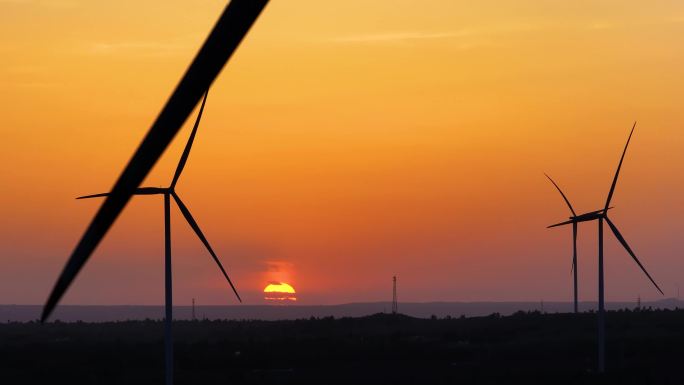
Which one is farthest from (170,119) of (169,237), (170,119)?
(169,237)

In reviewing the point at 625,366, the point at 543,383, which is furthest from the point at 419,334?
the point at 543,383

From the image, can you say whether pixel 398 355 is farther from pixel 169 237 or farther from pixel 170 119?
pixel 170 119

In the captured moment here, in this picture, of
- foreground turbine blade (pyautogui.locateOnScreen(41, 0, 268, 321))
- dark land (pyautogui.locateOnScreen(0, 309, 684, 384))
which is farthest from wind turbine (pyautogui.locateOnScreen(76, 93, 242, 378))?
foreground turbine blade (pyautogui.locateOnScreen(41, 0, 268, 321))

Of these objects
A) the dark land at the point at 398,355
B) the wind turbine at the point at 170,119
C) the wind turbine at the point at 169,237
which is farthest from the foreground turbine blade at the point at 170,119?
the dark land at the point at 398,355

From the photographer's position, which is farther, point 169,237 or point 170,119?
point 169,237

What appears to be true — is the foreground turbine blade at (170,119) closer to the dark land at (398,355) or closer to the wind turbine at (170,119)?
the wind turbine at (170,119)
